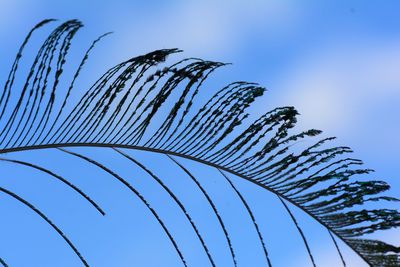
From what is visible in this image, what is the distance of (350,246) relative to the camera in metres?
4.77

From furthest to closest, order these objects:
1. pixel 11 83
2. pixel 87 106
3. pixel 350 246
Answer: pixel 350 246 < pixel 87 106 < pixel 11 83

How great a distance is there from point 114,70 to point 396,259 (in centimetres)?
238

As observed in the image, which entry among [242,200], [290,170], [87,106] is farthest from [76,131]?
[290,170]

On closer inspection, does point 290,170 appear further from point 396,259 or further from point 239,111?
point 396,259

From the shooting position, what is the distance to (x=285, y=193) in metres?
4.74

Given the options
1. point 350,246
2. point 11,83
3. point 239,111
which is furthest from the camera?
point 350,246

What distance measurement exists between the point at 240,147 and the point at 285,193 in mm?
511

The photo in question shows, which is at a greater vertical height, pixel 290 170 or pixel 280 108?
pixel 280 108

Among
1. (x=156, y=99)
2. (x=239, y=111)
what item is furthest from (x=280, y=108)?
(x=156, y=99)

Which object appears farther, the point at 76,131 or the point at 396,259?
the point at 396,259

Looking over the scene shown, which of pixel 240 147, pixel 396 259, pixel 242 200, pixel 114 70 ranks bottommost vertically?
pixel 396 259

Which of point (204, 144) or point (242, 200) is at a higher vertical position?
point (204, 144)

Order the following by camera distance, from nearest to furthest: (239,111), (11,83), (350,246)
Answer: (11,83) → (239,111) → (350,246)

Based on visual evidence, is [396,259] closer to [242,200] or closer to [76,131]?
[242,200]
